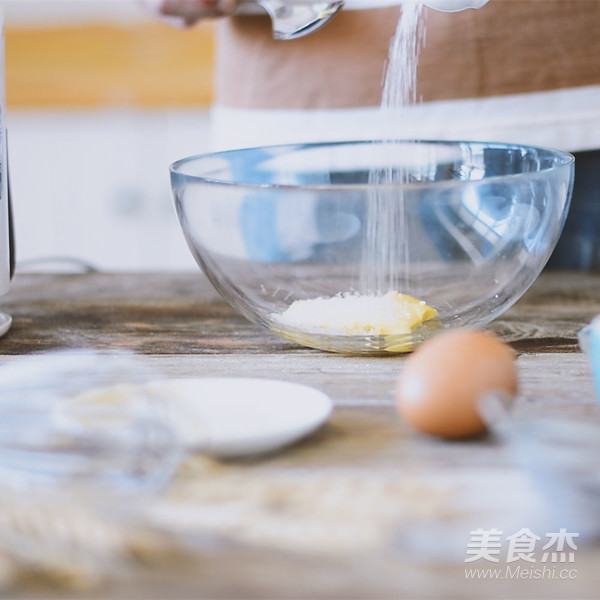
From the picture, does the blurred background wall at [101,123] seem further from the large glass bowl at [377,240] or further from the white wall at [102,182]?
the large glass bowl at [377,240]

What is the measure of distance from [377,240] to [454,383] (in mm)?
271

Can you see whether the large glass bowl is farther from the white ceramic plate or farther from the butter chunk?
the white ceramic plate

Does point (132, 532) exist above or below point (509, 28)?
below

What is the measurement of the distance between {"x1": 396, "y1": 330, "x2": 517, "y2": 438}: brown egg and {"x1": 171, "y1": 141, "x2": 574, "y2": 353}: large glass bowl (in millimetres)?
158

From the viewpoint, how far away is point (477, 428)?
1.67ft

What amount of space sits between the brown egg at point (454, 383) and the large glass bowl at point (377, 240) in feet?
0.52

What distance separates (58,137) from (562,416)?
2040 millimetres

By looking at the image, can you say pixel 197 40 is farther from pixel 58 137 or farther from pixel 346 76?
pixel 346 76

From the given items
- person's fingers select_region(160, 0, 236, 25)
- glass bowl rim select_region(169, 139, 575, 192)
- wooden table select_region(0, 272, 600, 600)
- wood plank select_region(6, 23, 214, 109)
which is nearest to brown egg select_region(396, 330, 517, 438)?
wooden table select_region(0, 272, 600, 600)

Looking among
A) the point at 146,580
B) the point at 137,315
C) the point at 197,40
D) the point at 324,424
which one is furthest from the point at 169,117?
the point at 146,580

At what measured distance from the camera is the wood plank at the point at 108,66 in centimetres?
225

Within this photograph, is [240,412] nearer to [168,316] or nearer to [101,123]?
[168,316]

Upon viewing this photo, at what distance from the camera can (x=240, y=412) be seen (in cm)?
53

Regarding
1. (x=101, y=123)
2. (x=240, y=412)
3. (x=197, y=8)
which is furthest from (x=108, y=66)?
(x=240, y=412)
